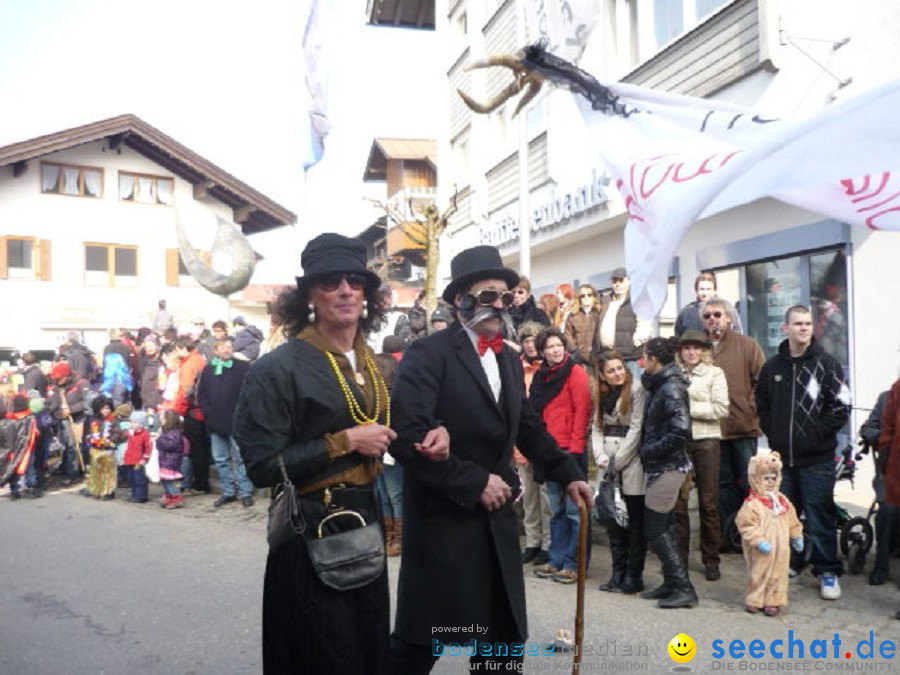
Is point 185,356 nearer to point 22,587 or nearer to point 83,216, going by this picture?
point 22,587

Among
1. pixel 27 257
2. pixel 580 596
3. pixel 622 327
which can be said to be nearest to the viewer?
pixel 580 596

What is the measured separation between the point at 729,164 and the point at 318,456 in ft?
6.76

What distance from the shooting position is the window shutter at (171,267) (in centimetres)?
3023

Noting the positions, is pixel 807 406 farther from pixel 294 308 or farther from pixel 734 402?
pixel 294 308

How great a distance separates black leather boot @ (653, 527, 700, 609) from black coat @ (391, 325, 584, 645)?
2548 mm

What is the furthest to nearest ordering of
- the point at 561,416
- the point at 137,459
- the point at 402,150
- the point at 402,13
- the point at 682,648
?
the point at 402,150 < the point at 402,13 < the point at 137,459 < the point at 561,416 < the point at 682,648

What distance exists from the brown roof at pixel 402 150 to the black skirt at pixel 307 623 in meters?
28.7

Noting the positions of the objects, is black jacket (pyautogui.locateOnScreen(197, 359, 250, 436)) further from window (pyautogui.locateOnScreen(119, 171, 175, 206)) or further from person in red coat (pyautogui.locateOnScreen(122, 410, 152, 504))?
window (pyautogui.locateOnScreen(119, 171, 175, 206))

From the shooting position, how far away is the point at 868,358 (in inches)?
320

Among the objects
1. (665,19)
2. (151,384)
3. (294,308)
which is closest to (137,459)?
(151,384)

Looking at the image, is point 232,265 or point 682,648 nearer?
point 682,648

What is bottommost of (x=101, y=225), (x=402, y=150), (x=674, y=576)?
(x=674, y=576)

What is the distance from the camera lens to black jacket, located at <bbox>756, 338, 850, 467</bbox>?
Result: 5.84 m

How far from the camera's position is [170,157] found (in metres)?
30.7
